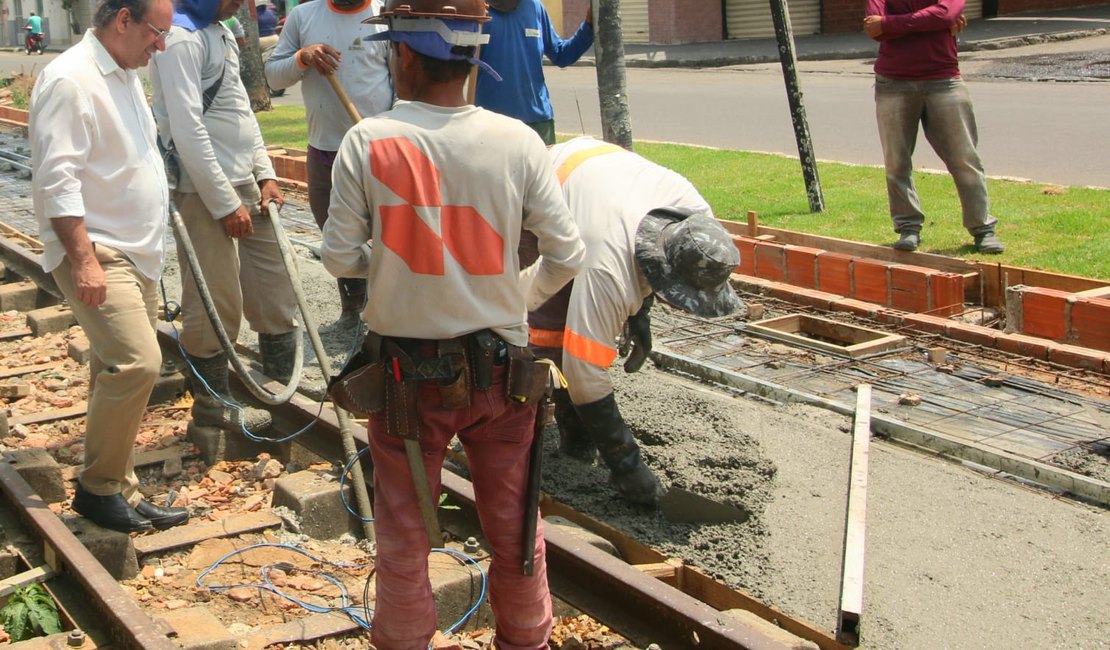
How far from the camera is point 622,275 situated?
15.4ft

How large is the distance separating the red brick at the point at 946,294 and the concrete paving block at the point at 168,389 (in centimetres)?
423

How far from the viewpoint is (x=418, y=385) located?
11.1ft

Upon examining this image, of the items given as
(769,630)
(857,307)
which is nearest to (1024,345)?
(857,307)

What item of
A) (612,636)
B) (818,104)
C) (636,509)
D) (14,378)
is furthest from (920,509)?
(818,104)

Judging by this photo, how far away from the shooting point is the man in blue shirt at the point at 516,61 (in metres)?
6.71

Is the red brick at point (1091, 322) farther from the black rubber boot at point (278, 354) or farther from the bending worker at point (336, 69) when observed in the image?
the black rubber boot at point (278, 354)

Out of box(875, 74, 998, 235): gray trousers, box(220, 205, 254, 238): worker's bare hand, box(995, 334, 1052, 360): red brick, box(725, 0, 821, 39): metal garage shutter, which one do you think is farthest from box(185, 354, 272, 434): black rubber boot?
box(725, 0, 821, 39): metal garage shutter

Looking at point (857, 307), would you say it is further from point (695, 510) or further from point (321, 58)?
point (321, 58)

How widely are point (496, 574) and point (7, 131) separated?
1881cm

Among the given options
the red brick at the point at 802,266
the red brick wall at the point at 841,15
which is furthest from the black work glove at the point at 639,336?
the red brick wall at the point at 841,15

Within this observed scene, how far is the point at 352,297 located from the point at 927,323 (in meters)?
3.35

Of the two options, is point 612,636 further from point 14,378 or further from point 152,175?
point 14,378

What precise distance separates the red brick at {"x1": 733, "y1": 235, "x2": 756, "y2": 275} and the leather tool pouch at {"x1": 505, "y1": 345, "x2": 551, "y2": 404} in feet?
16.5

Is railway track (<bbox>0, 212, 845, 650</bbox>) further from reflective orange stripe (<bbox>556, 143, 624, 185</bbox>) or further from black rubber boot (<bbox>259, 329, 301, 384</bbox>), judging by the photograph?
reflective orange stripe (<bbox>556, 143, 624, 185</bbox>)
